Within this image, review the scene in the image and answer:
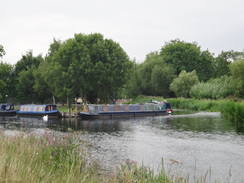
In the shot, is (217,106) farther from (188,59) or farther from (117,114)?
(188,59)

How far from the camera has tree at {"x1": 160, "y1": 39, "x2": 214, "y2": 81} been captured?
8744 centimetres

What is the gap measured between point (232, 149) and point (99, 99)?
143ft

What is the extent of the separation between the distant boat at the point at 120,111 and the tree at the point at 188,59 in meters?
32.5

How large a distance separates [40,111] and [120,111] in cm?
1342

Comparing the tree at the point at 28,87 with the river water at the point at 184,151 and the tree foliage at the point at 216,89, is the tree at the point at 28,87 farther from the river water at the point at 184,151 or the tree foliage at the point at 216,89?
the river water at the point at 184,151

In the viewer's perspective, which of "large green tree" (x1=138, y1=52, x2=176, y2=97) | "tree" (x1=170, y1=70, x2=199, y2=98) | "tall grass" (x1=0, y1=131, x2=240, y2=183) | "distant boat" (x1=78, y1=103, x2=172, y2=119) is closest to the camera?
"tall grass" (x1=0, y1=131, x2=240, y2=183)

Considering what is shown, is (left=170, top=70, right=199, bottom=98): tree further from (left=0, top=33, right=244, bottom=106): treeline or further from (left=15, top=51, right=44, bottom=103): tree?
(left=15, top=51, right=44, bottom=103): tree

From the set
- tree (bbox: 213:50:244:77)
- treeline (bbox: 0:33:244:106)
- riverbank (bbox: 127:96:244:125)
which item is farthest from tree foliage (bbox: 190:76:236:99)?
tree (bbox: 213:50:244:77)

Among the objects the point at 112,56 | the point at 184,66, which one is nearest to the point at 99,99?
the point at 112,56

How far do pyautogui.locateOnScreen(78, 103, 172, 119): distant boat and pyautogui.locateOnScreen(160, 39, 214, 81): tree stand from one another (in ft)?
107

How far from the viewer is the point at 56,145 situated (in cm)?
→ 1391

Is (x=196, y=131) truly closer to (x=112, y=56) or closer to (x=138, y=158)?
(x=138, y=158)

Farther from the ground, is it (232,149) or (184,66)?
(184,66)

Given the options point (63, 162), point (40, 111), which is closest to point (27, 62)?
point (40, 111)
